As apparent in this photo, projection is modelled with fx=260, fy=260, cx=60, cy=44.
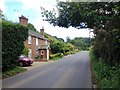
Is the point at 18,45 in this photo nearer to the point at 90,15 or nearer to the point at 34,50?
the point at 90,15

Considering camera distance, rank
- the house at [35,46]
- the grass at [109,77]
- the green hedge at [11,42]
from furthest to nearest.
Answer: the house at [35,46] < the green hedge at [11,42] < the grass at [109,77]

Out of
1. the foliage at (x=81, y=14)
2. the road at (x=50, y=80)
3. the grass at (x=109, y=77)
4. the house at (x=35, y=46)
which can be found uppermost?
the foliage at (x=81, y=14)

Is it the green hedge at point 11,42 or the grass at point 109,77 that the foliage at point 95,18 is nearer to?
the grass at point 109,77

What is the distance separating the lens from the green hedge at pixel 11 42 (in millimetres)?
24344

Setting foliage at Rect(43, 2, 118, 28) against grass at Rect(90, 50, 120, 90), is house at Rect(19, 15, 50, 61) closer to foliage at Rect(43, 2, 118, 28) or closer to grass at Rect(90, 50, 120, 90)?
foliage at Rect(43, 2, 118, 28)

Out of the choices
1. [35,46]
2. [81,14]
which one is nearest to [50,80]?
[81,14]

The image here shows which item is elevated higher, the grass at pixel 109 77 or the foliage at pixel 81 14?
the foliage at pixel 81 14

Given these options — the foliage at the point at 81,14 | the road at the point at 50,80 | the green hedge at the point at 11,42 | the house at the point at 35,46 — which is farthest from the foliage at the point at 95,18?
the house at the point at 35,46

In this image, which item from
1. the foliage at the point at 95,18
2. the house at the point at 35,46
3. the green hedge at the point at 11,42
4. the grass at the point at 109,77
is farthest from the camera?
the house at the point at 35,46

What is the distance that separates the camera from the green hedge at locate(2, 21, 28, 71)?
24.3 m

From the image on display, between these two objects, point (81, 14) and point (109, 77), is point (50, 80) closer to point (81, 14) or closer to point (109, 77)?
point (109, 77)

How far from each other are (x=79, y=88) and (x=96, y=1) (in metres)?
10.8

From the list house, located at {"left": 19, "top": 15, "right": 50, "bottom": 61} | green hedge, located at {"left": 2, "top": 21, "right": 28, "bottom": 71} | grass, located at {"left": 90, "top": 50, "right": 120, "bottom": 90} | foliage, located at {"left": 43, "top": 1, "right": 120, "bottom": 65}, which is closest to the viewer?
grass, located at {"left": 90, "top": 50, "right": 120, "bottom": 90}

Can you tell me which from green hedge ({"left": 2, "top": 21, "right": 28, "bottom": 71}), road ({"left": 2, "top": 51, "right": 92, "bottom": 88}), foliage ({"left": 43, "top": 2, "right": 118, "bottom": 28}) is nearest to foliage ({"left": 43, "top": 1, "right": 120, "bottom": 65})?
foliage ({"left": 43, "top": 2, "right": 118, "bottom": 28})
